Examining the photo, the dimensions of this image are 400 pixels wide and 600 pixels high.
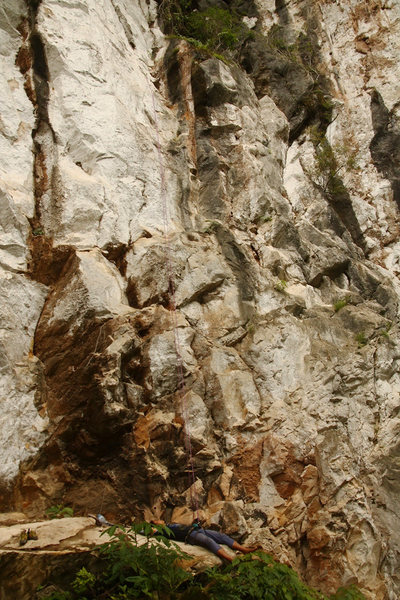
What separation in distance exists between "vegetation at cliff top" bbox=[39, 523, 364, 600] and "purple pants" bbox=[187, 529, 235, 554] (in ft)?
3.38

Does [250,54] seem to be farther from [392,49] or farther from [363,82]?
[392,49]

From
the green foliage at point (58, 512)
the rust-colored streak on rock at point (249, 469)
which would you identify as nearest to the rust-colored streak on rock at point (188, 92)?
Result: the rust-colored streak on rock at point (249, 469)

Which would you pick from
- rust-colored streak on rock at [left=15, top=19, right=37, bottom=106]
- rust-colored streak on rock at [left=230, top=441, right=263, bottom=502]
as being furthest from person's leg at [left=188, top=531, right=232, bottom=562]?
rust-colored streak on rock at [left=15, top=19, right=37, bottom=106]

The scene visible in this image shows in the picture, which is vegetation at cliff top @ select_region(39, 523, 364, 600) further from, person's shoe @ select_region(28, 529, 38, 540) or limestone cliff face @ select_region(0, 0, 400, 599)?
limestone cliff face @ select_region(0, 0, 400, 599)

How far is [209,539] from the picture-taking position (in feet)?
19.0

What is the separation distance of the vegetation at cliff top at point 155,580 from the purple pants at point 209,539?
1.03 meters

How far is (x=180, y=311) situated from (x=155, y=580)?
516 cm

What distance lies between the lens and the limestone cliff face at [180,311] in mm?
6809

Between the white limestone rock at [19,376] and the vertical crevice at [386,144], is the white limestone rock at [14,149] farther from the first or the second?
the vertical crevice at [386,144]

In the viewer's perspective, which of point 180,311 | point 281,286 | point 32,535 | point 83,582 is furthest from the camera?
point 281,286

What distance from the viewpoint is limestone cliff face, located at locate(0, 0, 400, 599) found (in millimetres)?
6809

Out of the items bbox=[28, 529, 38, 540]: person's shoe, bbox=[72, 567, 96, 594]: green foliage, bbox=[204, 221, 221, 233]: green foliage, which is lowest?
bbox=[72, 567, 96, 594]: green foliage

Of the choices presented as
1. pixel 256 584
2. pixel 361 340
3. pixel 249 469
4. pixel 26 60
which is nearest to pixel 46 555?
pixel 256 584

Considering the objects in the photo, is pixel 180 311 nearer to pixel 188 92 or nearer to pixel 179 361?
pixel 179 361
